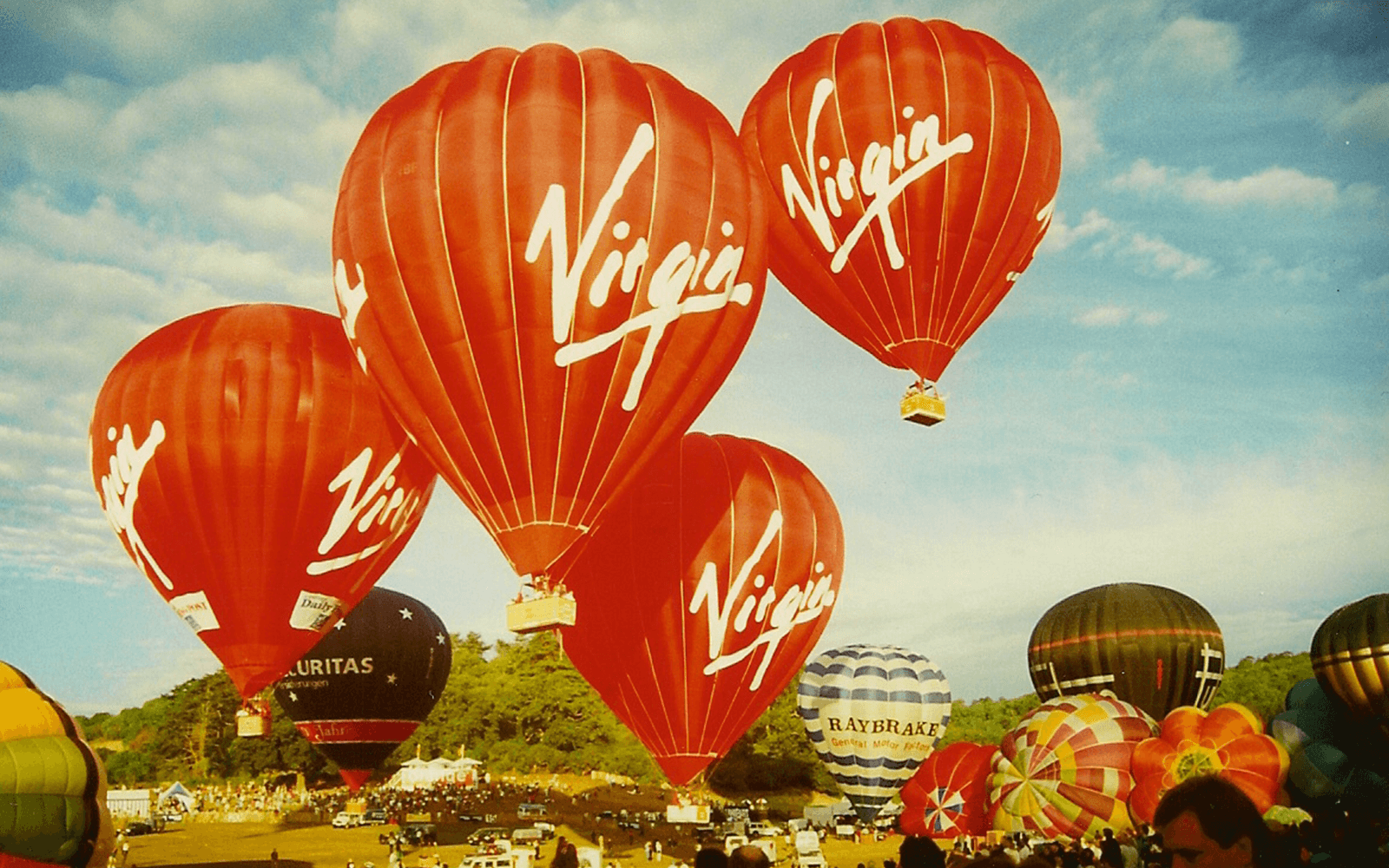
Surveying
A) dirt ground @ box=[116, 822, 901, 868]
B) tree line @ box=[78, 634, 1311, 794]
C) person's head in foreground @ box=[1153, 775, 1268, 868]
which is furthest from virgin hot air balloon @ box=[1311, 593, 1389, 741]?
tree line @ box=[78, 634, 1311, 794]

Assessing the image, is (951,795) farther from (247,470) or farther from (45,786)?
(45,786)

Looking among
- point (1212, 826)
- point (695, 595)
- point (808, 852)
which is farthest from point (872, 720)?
point (1212, 826)

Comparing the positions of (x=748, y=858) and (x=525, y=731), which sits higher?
(x=525, y=731)

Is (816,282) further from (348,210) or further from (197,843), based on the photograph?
(197,843)

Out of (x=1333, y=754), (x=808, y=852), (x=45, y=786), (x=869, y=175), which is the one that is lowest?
(x=808, y=852)

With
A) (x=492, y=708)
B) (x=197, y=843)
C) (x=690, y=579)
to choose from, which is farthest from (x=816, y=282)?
(x=492, y=708)

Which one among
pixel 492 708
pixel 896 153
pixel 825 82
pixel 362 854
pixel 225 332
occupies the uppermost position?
pixel 825 82

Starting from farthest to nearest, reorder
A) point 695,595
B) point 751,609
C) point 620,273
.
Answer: point 751,609
point 695,595
point 620,273
